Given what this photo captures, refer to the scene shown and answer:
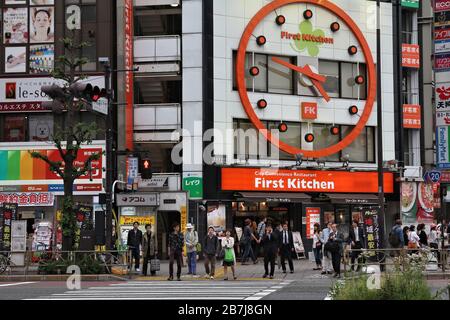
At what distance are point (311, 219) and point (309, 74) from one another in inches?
308

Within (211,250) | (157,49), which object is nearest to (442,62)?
(211,250)

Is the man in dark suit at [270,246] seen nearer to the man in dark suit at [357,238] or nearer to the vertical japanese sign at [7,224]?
the man in dark suit at [357,238]

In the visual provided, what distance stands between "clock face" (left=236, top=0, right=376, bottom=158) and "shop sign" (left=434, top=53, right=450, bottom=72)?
14.5 metres

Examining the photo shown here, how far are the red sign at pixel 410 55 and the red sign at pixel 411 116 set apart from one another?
2524 mm

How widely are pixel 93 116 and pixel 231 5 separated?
9.14 m

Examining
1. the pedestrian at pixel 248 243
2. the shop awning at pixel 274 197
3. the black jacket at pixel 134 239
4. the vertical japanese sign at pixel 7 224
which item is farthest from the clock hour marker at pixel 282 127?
the vertical japanese sign at pixel 7 224

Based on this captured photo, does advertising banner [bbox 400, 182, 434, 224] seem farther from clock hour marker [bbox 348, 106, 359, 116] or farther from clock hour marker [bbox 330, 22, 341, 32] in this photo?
clock hour marker [bbox 330, 22, 341, 32]

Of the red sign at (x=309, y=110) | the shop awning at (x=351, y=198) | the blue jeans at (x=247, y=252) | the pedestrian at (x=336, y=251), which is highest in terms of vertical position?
the red sign at (x=309, y=110)

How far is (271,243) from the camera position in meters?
25.9

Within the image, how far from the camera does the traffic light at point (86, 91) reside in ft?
76.7

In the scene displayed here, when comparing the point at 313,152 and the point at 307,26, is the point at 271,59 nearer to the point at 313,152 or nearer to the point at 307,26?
the point at 307,26

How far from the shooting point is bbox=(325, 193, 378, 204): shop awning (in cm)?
4006

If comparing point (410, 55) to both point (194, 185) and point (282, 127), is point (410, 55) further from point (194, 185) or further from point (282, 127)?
point (194, 185)

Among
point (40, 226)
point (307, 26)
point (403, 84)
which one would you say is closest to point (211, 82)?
point (307, 26)
